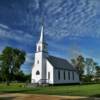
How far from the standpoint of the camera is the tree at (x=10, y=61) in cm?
5981

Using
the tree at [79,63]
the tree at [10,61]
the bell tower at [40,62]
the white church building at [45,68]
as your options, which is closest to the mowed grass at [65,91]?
the white church building at [45,68]

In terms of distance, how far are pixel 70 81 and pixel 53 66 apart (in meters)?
10.5

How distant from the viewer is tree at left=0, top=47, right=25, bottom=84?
59812 mm

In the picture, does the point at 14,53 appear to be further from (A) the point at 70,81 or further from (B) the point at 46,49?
(A) the point at 70,81

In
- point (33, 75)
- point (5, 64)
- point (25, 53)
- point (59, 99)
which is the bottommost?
point (59, 99)

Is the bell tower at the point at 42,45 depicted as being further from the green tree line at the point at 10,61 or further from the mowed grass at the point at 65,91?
the mowed grass at the point at 65,91

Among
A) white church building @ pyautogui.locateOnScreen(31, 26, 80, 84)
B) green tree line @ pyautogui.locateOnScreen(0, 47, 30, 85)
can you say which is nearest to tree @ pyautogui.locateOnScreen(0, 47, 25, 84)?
green tree line @ pyautogui.locateOnScreen(0, 47, 30, 85)

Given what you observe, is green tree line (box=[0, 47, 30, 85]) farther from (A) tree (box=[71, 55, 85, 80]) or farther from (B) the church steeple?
(A) tree (box=[71, 55, 85, 80])

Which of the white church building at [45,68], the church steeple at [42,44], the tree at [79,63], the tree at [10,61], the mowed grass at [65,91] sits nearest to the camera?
the mowed grass at [65,91]

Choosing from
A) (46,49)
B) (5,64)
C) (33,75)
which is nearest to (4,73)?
(5,64)

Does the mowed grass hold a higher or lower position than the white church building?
lower

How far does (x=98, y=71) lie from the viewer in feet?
311

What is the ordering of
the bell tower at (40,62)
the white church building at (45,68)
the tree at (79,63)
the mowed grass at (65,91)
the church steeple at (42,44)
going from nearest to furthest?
the mowed grass at (65,91) → the white church building at (45,68) → the bell tower at (40,62) → the church steeple at (42,44) → the tree at (79,63)

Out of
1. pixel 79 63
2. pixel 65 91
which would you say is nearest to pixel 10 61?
pixel 79 63
